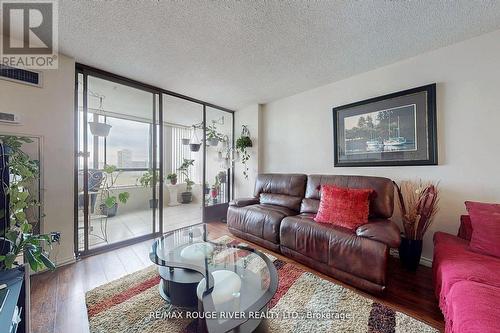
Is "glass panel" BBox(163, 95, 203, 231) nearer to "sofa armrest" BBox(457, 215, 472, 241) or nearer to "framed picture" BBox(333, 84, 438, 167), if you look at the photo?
"framed picture" BBox(333, 84, 438, 167)

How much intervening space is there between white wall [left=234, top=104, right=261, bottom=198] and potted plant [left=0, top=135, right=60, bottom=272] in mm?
2926

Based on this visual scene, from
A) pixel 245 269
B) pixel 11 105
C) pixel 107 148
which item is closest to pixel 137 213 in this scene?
pixel 107 148

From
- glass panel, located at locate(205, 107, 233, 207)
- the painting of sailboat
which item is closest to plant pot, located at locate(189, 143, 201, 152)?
glass panel, located at locate(205, 107, 233, 207)

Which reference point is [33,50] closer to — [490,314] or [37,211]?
[37,211]

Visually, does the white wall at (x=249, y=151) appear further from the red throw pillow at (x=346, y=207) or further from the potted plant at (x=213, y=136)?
the red throw pillow at (x=346, y=207)

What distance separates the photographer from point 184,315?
1.44 meters

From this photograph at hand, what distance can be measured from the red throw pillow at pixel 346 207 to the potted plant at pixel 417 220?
411mm

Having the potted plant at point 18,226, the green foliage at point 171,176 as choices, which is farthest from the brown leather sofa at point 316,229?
the potted plant at point 18,226

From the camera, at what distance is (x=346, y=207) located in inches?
83.7

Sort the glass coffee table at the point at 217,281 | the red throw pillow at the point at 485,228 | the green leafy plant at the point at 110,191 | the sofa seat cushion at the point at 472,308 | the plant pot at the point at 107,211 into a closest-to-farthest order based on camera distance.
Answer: the sofa seat cushion at the point at 472,308
the glass coffee table at the point at 217,281
the red throw pillow at the point at 485,228
the green leafy plant at the point at 110,191
the plant pot at the point at 107,211

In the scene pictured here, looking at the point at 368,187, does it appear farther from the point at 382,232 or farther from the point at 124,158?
the point at 124,158

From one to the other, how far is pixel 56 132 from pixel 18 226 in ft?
3.48

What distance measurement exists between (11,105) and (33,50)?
61cm

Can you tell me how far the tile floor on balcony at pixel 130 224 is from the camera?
2.65 meters
